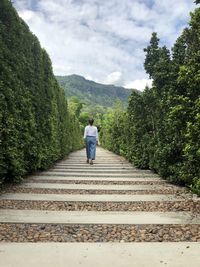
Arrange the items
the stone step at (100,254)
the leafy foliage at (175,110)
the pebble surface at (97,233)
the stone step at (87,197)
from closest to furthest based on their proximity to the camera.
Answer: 1. the stone step at (100,254)
2. the pebble surface at (97,233)
3. the stone step at (87,197)
4. the leafy foliage at (175,110)

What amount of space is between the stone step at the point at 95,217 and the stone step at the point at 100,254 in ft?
3.87

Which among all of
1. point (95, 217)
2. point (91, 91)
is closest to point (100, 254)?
point (95, 217)

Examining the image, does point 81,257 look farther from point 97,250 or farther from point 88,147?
point 88,147

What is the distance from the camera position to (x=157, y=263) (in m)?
4.19

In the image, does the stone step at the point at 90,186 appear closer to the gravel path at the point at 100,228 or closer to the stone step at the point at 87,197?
the stone step at the point at 87,197

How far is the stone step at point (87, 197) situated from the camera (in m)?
8.01

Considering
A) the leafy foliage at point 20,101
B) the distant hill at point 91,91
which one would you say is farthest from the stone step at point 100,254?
the distant hill at point 91,91

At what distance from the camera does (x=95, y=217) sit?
20.9 feet

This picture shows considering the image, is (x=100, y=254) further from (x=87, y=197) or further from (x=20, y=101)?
(x=20, y=101)

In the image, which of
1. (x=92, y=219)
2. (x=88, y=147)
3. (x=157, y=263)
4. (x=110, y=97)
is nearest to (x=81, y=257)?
(x=157, y=263)

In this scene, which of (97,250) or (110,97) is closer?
(97,250)

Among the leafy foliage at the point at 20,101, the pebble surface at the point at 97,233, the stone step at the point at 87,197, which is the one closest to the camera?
the pebble surface at the point at 97,233

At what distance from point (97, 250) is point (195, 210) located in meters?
2.89

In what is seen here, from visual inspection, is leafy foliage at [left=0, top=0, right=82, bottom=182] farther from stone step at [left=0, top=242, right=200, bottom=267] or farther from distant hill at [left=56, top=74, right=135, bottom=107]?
distant hill at [left=56, top=74, right=135, bottom=107]
